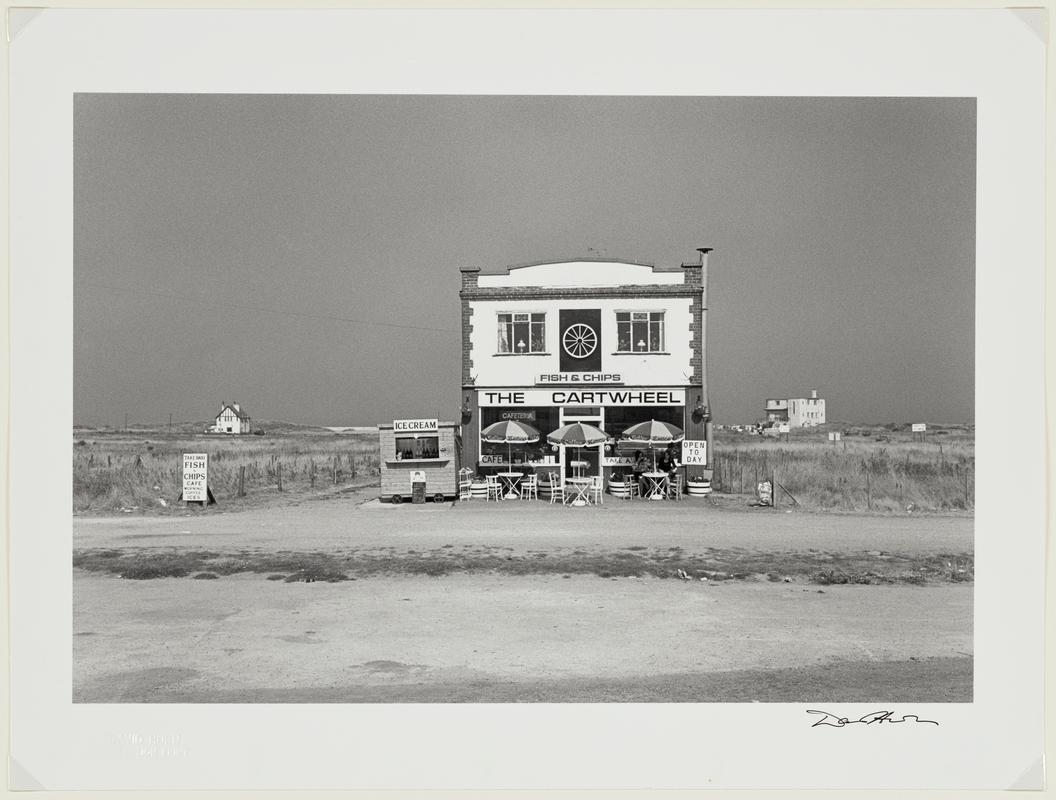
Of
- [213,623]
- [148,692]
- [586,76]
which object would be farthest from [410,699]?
[586,76]

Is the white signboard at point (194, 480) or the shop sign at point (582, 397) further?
the shop sign at point (582, 397)

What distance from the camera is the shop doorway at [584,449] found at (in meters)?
21.9

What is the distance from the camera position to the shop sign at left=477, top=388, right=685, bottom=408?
71.9 ft

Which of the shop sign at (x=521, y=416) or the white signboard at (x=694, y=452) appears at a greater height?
the shop sign at (x=521, y=416)

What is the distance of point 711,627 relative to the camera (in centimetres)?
836

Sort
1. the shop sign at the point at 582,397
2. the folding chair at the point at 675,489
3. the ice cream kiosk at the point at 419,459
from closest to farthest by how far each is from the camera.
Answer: the ice cream kiosk at the point at 419,459 < the folding chair at the point at 675,489 < the shop sign at the point at 582,397

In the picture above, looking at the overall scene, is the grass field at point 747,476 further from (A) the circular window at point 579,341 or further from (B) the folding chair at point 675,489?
(A) the circular window at point 579,341

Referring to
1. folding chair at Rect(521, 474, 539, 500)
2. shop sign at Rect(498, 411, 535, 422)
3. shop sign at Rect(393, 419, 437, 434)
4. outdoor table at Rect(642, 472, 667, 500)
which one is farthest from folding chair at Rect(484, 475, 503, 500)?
outdoor table at Rect(642, 472, 667, 500)

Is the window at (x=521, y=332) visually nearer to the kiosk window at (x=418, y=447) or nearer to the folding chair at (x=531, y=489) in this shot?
the folding chair at (x=531, y=489)

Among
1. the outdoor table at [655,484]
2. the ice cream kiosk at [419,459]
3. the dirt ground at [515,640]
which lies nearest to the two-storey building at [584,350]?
the outdoor table at [655,484]

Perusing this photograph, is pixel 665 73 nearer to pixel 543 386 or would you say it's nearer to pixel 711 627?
pixel 711 627
